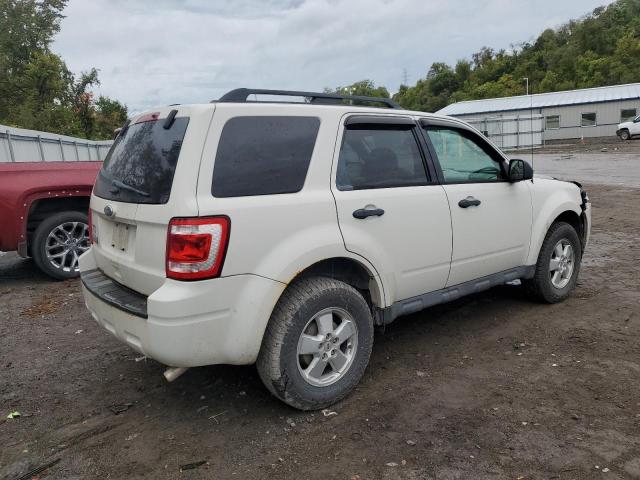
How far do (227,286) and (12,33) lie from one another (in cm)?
5246

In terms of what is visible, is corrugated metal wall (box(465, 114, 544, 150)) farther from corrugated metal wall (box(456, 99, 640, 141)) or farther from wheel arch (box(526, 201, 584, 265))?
wheel arch (box(526, 201, 584, 265))

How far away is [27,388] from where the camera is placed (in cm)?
372

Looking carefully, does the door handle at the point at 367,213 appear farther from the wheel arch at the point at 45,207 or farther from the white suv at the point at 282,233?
the wheel arch at the point at 45,207

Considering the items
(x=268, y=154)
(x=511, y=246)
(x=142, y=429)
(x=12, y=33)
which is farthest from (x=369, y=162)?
(x=12, y=33)

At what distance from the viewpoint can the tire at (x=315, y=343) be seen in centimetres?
297

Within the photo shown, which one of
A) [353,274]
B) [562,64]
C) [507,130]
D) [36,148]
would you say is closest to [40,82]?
[36,148]

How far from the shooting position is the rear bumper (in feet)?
8.84

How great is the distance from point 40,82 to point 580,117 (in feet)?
137

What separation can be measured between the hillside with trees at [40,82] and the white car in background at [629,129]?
128 ft

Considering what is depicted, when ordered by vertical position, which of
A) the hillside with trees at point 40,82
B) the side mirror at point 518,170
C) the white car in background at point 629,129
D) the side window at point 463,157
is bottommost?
the white car in background at point 629,129

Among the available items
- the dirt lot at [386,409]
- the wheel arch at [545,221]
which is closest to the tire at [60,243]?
the dirt lot at [386,409]

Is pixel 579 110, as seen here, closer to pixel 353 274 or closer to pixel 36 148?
pixel 36 148

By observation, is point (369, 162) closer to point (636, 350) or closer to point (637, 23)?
point (636, 350)

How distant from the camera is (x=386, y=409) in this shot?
3.20 meters
